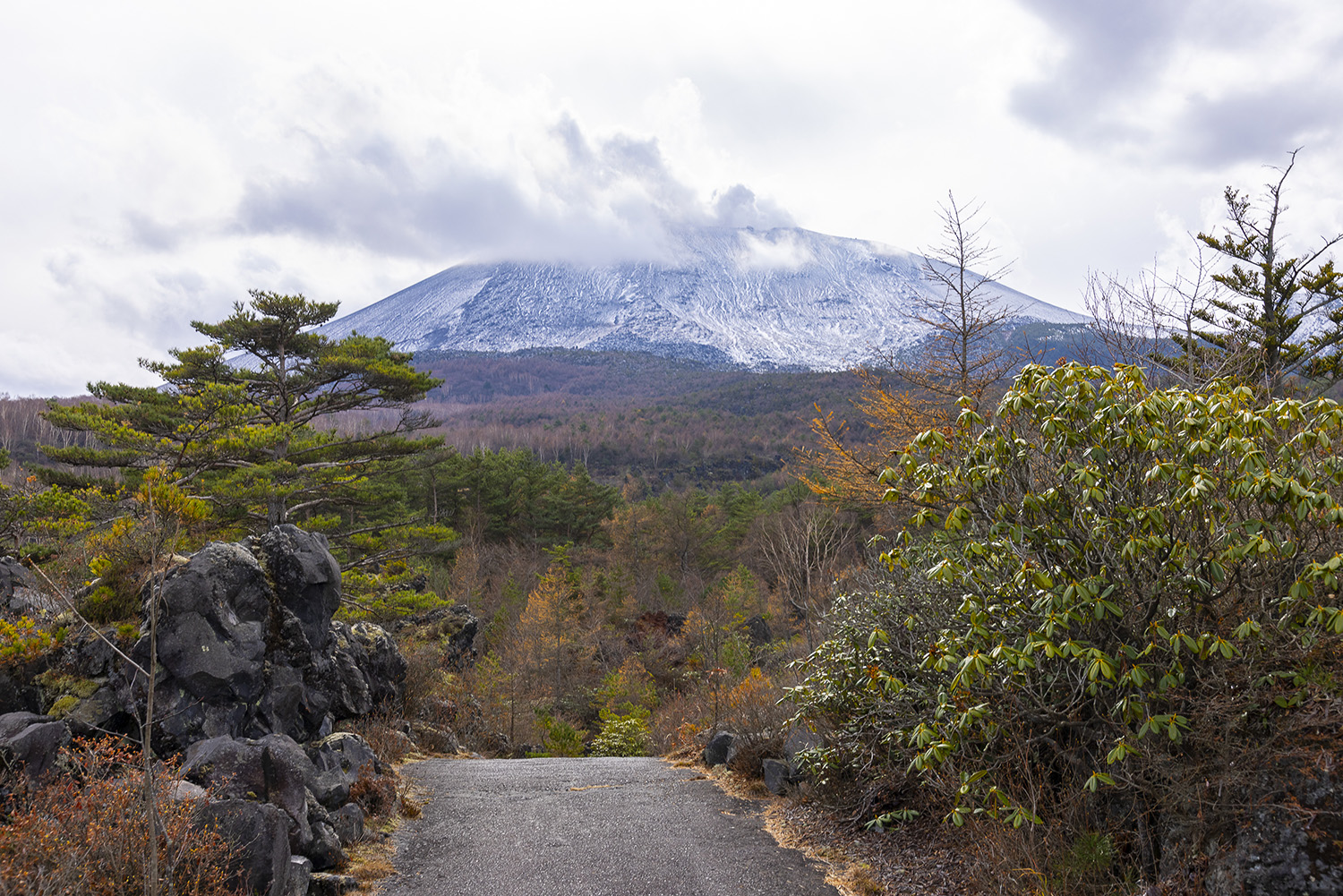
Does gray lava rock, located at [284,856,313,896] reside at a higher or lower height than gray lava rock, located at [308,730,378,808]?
higher

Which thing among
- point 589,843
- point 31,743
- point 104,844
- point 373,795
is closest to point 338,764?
point 373,795

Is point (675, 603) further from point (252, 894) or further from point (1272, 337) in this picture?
point (252, 894)

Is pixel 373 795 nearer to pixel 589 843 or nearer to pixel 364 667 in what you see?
pixel 589 843

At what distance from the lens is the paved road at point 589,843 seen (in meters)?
5.43

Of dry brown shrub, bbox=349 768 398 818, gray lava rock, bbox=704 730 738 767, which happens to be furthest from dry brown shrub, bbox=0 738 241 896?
gray lava rock, bbox=704 730 738 767

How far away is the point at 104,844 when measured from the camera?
3621 mm

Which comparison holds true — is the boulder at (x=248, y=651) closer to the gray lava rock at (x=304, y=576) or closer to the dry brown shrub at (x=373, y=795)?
the gray lava rock at (x=304, y=576)

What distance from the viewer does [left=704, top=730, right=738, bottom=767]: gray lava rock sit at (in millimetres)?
9586

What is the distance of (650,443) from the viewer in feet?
278

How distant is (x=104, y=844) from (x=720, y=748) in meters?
7.40

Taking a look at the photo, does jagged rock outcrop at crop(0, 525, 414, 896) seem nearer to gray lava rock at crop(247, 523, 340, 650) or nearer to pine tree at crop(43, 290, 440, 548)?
gray lava rock at crop(247, 523, 340, 650)

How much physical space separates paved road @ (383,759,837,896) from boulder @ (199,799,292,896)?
3.98 feet

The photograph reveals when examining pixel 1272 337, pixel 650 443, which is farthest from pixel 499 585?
pixel 650 443

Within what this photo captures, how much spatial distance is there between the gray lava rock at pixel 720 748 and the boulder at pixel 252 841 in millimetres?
6234
